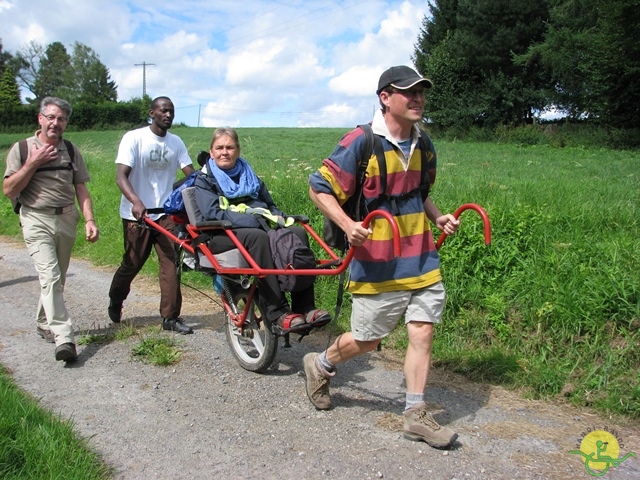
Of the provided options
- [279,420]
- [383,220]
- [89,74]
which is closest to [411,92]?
[383,220]

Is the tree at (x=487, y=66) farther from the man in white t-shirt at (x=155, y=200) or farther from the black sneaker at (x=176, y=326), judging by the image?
the black sneaker at (x=176, y=326)

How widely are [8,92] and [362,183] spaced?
73.0 meters

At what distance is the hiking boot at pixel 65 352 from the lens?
185 inches

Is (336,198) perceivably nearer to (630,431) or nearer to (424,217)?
(424,217)

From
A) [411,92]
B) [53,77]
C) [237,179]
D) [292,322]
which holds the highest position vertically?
[53,77]

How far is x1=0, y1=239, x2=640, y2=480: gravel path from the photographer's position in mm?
3248

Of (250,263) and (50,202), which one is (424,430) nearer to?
(250,263)

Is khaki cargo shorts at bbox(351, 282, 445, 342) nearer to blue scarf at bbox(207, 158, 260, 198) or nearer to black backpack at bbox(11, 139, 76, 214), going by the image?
blue scarf at bbox(207, 158, 260, 198)

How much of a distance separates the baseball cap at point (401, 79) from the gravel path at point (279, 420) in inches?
80.3

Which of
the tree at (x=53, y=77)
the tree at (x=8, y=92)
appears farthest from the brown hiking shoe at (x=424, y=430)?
the tree at (x=53, y=77)

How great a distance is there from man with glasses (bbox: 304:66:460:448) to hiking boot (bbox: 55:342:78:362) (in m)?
2.40

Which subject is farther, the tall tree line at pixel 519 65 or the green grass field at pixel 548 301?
the tall tree line at pixel 519 65

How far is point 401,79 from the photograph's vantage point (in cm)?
343
